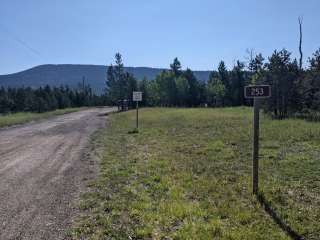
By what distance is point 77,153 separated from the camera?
12.1 meters

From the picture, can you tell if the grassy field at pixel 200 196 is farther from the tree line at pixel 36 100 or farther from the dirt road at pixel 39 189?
the tree line at pixel 36 100

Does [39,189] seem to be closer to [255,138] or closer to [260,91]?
[255,138]

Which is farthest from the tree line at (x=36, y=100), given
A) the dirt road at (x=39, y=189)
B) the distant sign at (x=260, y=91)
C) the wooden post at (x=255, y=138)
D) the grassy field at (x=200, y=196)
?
the distant sign at (x=260, y=91)

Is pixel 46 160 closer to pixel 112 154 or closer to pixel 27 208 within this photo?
pixel 112 154

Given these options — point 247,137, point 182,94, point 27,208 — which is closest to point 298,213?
point 27,208

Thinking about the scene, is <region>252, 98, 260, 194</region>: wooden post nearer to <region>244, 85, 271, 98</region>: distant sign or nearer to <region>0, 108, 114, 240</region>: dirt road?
<region>244, 85, 271, 98</region>: distant sign

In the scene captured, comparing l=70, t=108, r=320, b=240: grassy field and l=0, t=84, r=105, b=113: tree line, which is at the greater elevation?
l=0, t=84, r=105, b=113: tree line

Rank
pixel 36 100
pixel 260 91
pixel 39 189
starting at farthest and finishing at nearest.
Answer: pixel 36 100 < pixel 39 189 < pixel 260 91

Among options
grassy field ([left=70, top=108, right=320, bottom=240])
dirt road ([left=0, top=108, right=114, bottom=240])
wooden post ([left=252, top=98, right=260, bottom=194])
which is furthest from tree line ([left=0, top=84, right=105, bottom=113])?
wooden post ([left=252, top=98, right=260, bottom=194])

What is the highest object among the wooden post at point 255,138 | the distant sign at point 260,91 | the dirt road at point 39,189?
the distant sign at point 260,91

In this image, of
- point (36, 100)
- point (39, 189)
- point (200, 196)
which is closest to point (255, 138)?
point (200, 196)

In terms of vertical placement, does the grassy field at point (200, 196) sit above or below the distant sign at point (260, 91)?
below

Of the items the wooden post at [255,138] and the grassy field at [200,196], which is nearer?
the grassy field at [200,196]

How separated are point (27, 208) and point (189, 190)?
2863mm
